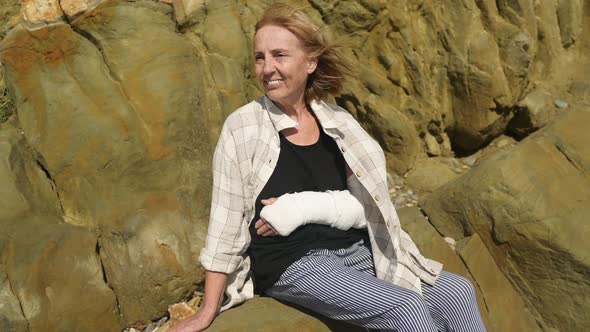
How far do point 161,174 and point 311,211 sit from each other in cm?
140

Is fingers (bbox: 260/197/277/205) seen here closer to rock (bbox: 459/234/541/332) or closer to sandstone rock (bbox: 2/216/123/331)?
sandstone rock (bbox: 2/216/123/331)

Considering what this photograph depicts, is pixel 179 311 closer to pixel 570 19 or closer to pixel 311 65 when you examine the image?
pixel 311 65

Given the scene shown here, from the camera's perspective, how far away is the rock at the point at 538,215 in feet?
12.5

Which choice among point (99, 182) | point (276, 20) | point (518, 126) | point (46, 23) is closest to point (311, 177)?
point (276, 20)

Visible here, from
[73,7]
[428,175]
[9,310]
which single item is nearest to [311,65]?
[73,7]

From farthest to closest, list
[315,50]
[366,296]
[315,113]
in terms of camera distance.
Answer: [315,113]
[315,50]
[366,296]

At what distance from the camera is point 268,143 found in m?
2.62

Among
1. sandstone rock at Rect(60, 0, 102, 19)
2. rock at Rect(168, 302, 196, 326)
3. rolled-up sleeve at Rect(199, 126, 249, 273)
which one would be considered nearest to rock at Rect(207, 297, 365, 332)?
rolled-up sleeve at Rect(199, 126, 249, 273)

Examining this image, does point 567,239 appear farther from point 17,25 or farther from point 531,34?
point 17,25

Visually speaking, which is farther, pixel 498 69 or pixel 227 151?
pixel 498 69

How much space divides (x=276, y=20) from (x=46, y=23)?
5.30 feet

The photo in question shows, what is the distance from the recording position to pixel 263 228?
2.56m

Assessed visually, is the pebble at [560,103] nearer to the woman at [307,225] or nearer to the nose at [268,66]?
the woman at [307,225]

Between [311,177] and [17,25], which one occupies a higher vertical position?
[17,25]
